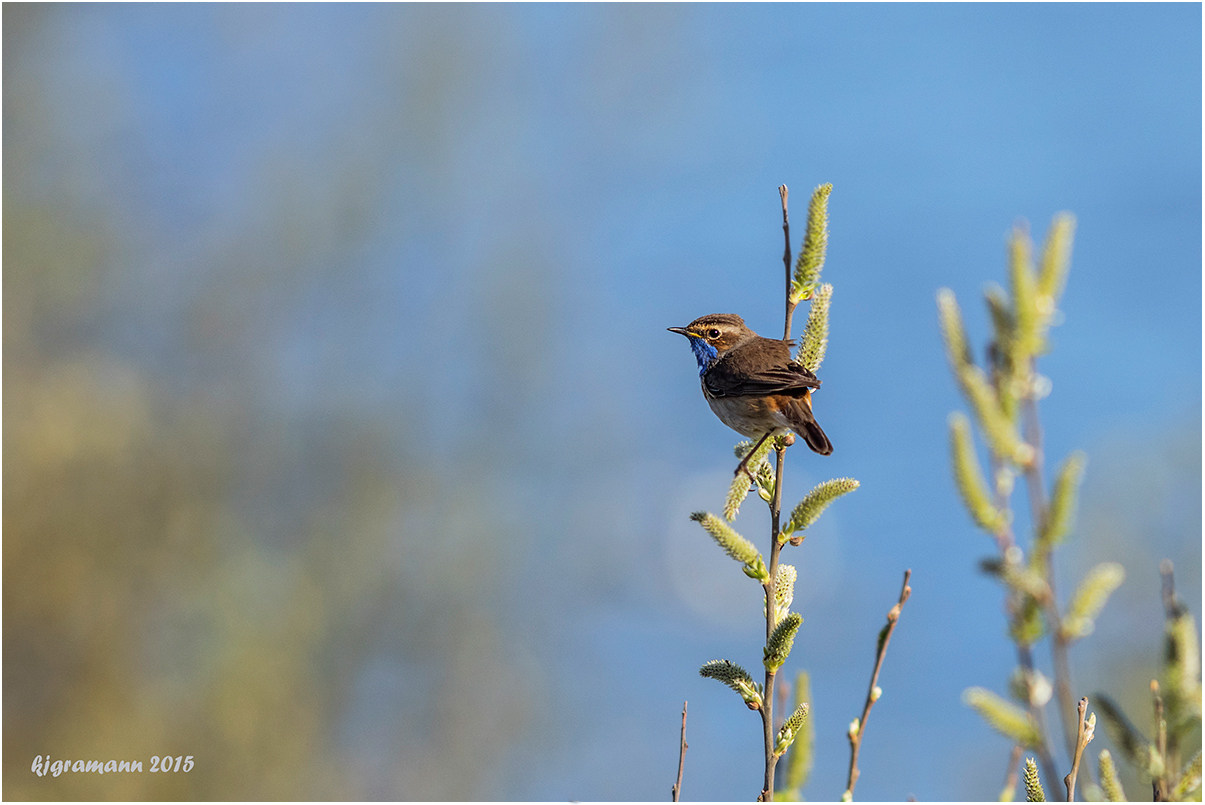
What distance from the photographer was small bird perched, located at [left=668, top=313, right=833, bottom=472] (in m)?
3.96

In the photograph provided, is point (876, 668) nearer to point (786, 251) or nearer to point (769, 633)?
point (769, 633)

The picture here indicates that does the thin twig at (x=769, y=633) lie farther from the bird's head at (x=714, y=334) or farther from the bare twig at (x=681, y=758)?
the bird's head at (x=714, y=334)

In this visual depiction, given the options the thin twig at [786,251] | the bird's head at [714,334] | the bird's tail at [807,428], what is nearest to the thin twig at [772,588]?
the thin twig at [786,251]

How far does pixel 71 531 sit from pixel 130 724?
268cm

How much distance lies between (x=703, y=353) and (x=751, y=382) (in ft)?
3.73

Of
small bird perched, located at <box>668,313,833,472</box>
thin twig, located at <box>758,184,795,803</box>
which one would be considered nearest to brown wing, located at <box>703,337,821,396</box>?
small bird perched, located at <box>668,313,833,472</box>

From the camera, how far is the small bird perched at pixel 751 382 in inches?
156

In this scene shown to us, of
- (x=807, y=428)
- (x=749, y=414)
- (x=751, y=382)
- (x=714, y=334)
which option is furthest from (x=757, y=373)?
(x=714, y=334)

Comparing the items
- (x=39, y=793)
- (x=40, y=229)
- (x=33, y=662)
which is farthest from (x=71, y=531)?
(x=40, y=229)

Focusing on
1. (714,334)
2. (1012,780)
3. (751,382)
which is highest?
(714,334)

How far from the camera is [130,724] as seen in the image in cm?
1062

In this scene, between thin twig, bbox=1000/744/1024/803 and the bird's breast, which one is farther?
the bird's breast

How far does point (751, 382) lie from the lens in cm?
422

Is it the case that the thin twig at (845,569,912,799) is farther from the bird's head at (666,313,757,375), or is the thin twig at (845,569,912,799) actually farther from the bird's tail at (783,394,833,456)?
the bird's head at (666,313,757,375)
